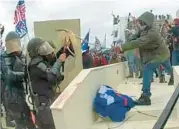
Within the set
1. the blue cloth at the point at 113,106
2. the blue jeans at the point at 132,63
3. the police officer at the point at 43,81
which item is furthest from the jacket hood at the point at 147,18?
the blue jeans at the point at 132,63

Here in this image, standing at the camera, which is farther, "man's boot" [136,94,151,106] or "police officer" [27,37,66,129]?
"man's boot" [136,94,151,106]

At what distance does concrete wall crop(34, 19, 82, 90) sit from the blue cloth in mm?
1288

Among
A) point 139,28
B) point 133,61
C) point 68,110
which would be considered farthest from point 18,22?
point 68,110

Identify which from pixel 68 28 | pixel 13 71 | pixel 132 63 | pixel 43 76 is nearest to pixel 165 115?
pixel 43 76

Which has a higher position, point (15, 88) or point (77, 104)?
point (15, 88)

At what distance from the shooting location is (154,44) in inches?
227

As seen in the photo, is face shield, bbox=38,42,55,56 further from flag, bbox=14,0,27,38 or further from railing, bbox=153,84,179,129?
flag, bbox=14,0,27,38

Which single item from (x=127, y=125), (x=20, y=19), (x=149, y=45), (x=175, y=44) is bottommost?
(x=127, y=125)

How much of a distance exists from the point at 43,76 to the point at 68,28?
2230mm

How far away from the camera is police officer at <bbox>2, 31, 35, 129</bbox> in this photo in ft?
15.1

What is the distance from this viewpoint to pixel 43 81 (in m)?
4.31

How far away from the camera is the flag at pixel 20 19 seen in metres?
9.96

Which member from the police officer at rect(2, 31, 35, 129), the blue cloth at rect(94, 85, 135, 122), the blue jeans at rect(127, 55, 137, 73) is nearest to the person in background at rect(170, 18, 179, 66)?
the blue jeans at rect(127, 55, 137, 73)

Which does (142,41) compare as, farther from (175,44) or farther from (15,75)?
(175,44)
